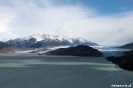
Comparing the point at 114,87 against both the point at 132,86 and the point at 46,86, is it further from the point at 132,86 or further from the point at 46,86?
the point at 46,86

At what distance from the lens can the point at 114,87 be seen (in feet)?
131

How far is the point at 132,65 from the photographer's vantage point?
7738 centimetres

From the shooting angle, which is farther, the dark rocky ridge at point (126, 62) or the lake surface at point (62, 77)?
the dark rocky ridge at point (126, 62)

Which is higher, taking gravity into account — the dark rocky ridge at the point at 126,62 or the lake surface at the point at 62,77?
the dark rocky ridge at the point at 126,62

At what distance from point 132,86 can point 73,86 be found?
42.2 feet

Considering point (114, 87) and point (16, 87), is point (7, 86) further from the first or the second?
point (114, 87)

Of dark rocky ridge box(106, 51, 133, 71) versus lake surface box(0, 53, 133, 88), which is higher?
dark rocky ridge box(106, 51, 133, 71)

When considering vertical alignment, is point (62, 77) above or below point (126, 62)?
below

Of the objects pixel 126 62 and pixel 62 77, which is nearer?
pixel 62 77

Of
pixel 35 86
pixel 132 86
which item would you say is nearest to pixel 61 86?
pixel 35 86

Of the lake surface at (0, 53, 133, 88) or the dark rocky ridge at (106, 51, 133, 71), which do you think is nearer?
the lake surface at (0, 53, 133, 88)

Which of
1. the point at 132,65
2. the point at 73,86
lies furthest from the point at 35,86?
the point at 132,65

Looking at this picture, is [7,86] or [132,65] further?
[132,65]

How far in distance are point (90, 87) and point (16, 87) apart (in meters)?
15.6
